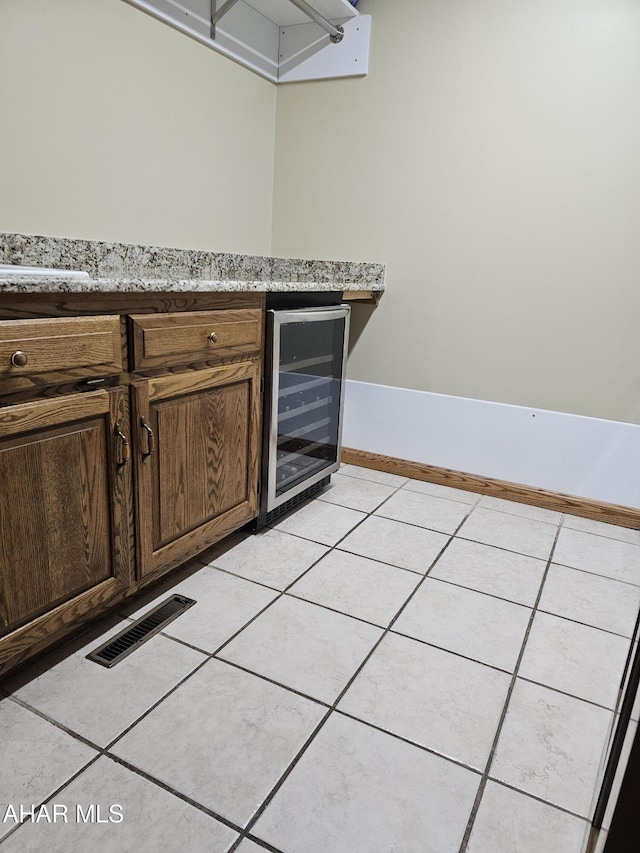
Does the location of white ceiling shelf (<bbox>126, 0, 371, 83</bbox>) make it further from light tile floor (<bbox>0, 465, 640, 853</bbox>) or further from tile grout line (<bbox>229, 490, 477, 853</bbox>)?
tile grout line (<bbox>229, 490, 477, 853</bbox>)

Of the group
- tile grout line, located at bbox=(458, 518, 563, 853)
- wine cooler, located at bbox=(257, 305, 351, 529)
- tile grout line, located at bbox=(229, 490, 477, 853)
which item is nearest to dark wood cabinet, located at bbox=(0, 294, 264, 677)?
wine cooler, located at bbox=(257, 305, 351, 529)

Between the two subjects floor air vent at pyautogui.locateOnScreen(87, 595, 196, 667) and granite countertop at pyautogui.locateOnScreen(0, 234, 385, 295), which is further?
floor air vent at pyautogui.locateOnScreen(87, 595, 196, 667)

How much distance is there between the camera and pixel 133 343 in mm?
1385

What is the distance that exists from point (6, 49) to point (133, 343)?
100 centimetres

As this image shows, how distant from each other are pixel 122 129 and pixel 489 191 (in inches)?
57.6

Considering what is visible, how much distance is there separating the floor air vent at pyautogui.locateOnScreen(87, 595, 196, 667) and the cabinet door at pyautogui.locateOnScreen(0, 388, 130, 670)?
0.42 feet

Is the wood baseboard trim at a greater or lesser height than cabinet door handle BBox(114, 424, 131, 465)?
lesser

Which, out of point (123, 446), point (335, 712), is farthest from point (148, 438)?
point (335, 712)

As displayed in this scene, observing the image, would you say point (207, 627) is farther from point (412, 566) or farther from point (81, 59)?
point (81, 59)

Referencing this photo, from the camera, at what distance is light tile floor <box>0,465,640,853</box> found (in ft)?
3.36

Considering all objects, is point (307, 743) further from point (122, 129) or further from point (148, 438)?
point (122, 129)

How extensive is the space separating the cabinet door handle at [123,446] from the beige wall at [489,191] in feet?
5.40

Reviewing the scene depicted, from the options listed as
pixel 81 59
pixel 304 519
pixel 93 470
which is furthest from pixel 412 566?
pixel 81 59

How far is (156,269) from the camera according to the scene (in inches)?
86.7
